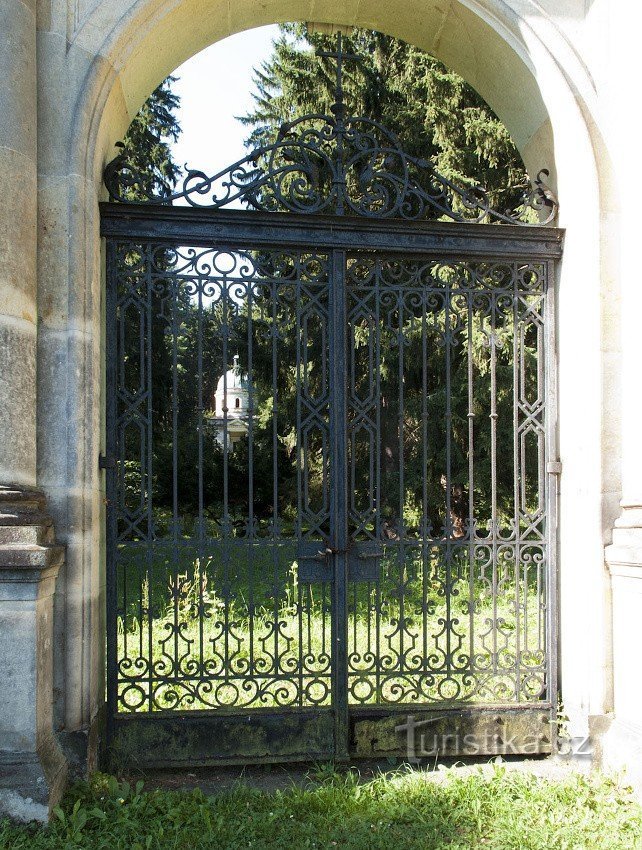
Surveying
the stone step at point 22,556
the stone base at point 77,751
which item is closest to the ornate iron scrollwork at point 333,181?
the stone step at point 22,556

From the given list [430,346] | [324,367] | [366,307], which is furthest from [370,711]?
[430,346]

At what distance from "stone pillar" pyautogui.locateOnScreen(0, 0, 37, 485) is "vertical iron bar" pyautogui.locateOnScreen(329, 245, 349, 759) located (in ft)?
5.54

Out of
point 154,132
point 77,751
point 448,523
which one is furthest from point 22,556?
point 154,132

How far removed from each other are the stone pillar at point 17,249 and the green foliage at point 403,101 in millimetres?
7889

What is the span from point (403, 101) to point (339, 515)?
9.84 meters

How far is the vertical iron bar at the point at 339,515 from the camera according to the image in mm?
4281

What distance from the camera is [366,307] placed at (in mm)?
4492

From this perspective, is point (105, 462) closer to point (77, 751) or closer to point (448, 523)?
point (77, 751)

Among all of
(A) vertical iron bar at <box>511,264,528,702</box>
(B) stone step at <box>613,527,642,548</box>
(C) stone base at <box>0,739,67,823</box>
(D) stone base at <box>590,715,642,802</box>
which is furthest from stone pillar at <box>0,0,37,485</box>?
(D) stone base at <box>590,715,642,802</box>

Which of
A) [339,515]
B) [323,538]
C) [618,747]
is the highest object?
[339,515]

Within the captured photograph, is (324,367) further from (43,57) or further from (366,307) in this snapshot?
(43,57)

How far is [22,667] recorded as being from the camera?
3395 millimetres

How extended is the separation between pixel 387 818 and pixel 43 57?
4366 mm

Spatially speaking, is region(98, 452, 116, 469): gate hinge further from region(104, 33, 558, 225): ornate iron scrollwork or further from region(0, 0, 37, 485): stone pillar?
region(104, 33, 558, 225): ornate iron scrollwork
